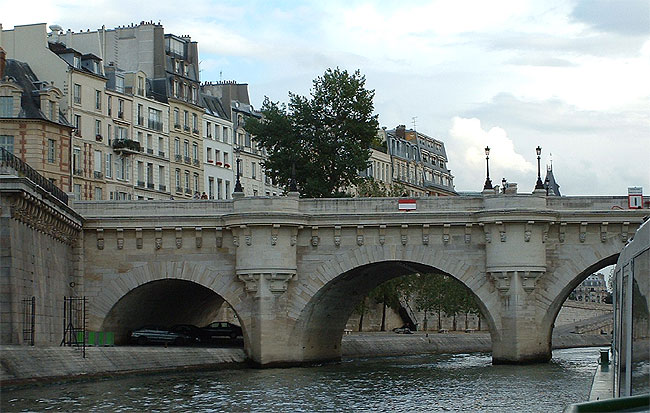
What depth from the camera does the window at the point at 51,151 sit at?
235ft

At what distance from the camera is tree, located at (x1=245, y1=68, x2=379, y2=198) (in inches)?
3110

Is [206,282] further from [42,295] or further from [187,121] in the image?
[187,121]

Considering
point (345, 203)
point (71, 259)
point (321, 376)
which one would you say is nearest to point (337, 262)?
point (345, 203)

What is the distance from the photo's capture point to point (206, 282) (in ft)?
197

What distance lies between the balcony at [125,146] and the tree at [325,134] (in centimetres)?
947

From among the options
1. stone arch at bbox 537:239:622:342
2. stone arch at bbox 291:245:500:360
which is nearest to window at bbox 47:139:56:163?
stone arch at bbox 291:245:500:360

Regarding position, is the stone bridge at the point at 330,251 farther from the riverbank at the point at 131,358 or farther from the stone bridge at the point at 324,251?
the riverbank at the point at 131,358

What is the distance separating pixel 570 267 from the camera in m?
58.4

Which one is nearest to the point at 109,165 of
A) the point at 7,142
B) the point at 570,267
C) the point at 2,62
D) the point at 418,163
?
the point at 2,62

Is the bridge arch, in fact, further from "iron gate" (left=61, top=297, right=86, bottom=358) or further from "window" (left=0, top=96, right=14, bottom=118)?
"window" (left=0, top=96, right=14, bottom=118)

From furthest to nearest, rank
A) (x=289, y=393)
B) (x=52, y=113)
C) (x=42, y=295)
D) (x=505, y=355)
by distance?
(x=52, y=113), (x=505, y=355), (x=42, y=295), (x=289, y=393)

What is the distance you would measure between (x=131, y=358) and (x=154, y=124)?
1578 inches

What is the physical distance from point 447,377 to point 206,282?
42.7ft

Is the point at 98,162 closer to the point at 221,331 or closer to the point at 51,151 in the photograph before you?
the point at 51,151
